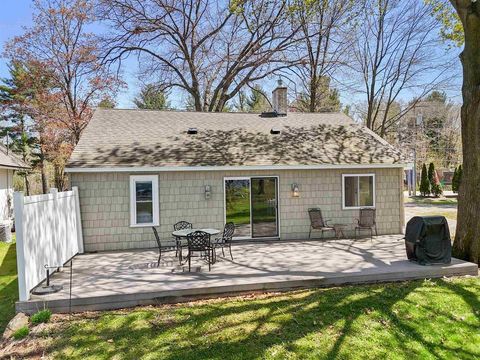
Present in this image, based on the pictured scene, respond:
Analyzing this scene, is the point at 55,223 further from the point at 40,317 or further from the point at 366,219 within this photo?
the point at 366,219

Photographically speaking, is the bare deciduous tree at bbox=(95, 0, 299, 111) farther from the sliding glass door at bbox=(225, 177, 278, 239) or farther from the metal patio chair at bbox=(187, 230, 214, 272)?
the metal patio chair at bbox=(187, 230, 214, 272)

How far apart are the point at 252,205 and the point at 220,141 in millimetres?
2505

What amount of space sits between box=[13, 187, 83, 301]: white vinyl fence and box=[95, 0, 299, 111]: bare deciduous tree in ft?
46.2

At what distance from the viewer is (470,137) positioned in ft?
25.6

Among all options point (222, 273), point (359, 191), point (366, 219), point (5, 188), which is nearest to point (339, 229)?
point (366, 219)

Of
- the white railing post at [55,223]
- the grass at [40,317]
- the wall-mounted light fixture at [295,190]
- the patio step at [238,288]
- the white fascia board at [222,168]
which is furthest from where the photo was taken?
the wall-mounted light fixture at [295,190]

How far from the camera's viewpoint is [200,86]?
2411 cm

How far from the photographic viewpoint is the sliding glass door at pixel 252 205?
34.4ft

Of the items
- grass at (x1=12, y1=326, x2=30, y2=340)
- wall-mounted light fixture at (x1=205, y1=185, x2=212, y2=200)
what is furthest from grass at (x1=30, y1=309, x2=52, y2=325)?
wall-mounted light fixture at (x1=205, y1=185, x2=212, y2=200)

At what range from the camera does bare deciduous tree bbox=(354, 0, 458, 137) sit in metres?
20.9

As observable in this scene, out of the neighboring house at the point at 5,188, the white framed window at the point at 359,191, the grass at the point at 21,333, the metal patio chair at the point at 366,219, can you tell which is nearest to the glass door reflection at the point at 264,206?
the white framed window at the point at 359,191

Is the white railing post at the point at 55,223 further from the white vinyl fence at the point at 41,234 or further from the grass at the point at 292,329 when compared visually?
the grass at the point at 292,329

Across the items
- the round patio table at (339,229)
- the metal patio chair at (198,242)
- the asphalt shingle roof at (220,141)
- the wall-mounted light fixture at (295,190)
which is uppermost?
the asphalt shingle roof at (220,141)

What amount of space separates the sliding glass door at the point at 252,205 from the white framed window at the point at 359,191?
231 cm
